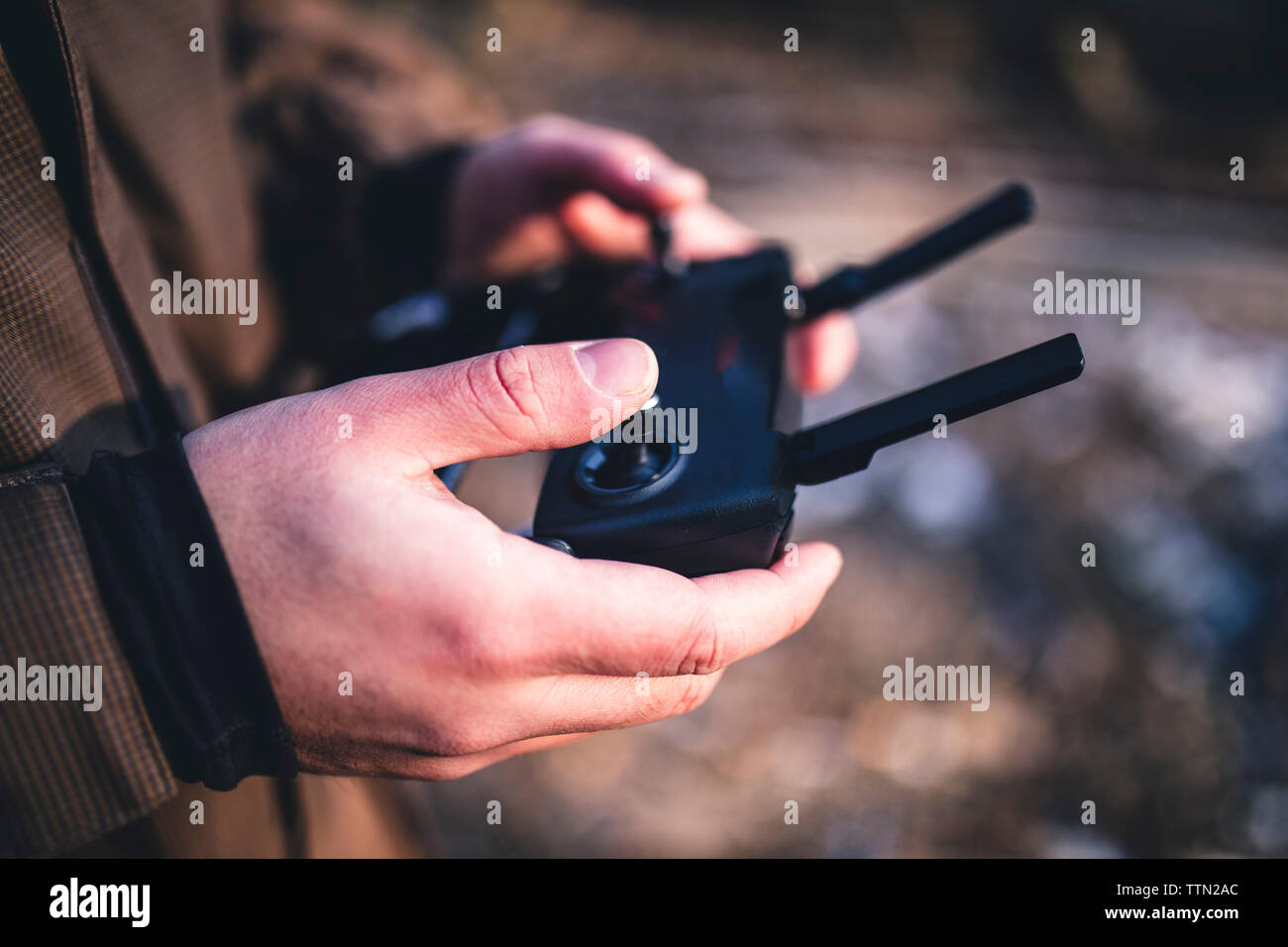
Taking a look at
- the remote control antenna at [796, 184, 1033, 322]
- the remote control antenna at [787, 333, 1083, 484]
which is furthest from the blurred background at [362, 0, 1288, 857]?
the remote control antenna at [796, 184, 1033, 322]

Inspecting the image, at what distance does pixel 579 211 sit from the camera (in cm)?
127

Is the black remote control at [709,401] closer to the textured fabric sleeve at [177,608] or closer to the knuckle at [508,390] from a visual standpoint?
the knuckle at [508,390]

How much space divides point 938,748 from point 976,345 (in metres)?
1.18

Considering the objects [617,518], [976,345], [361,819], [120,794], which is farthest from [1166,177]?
[120,794]

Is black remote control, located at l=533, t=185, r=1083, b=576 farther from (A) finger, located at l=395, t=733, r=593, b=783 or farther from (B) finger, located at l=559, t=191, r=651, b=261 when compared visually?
(B) finger, located at l=559, t=191, r=651, b=261

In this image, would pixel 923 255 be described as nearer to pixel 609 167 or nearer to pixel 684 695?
pixel 609 167

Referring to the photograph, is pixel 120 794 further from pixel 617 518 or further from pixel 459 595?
pixel 617 518

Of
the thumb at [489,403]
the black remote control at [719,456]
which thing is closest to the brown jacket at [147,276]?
the thumb at [489,403]

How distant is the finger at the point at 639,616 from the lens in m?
0.60

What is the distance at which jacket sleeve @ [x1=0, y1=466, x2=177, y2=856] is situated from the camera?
54cm

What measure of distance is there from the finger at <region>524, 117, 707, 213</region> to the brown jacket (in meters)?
0.24

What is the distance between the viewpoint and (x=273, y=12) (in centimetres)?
131

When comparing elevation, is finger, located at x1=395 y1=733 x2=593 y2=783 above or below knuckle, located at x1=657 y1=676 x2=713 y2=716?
below

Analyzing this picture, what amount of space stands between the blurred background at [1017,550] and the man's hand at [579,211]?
753 millimetres
